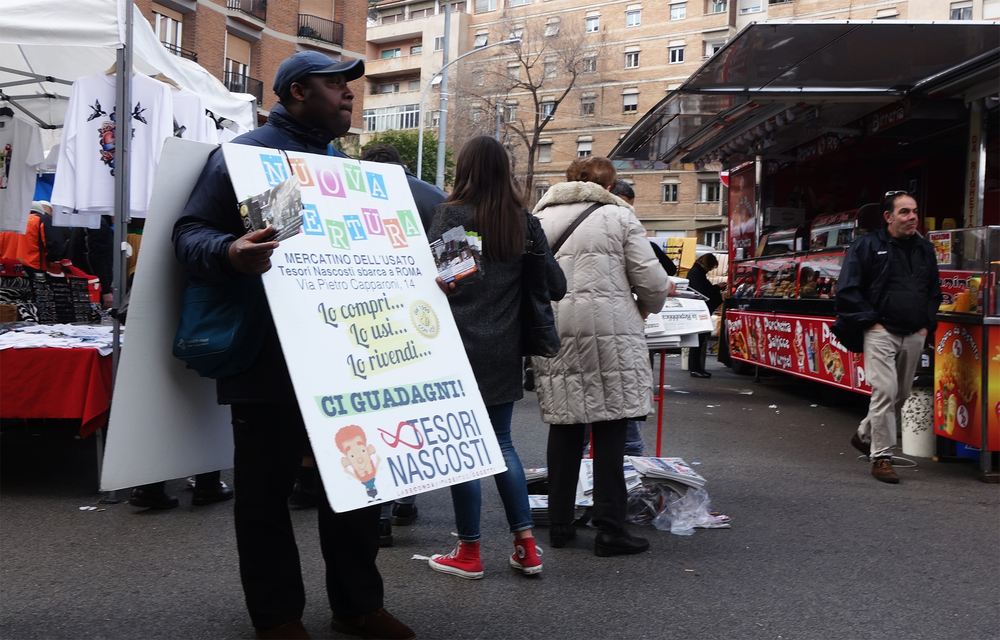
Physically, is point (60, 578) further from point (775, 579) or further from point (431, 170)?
point (431, 170)

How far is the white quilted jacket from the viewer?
4.24m

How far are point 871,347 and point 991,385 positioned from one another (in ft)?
2.71

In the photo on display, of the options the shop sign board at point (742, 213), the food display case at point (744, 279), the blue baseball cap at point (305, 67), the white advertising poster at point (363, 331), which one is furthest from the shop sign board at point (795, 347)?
the blue baseball cap at point (305, 67)

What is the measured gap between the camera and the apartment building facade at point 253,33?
31.4 metres

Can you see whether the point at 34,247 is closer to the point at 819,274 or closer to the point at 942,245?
the point at 942,245

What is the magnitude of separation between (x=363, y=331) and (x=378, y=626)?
3.42 feet

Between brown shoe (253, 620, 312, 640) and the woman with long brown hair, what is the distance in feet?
3.46

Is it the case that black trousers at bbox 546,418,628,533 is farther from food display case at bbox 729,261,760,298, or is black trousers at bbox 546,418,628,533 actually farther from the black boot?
food display case at bbox 729,261,760,298

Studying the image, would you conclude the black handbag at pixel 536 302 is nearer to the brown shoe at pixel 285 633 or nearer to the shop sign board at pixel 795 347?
the brown shoe at pixel 285 633

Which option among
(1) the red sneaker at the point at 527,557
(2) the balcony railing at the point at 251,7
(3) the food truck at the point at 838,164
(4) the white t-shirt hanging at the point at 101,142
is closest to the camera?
(1) the red sneaker at the point at 527,557

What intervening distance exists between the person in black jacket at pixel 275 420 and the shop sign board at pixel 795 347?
6.13m

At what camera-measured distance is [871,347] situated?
6.27m

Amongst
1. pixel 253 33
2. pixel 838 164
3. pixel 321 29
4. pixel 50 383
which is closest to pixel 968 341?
pixel 50 383

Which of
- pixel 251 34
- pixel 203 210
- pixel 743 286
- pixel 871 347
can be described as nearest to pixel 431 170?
pixel 251 34
